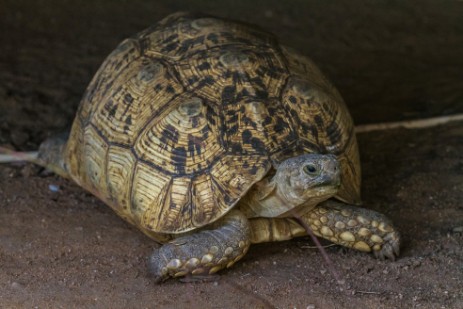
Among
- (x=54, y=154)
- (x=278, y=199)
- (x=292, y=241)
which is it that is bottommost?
(x=54, y=154)

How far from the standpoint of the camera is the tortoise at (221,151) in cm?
388

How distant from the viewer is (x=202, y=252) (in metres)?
3.80

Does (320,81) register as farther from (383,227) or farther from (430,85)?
(430,85)

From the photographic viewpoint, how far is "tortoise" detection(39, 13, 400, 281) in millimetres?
3875

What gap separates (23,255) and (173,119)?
1.05 meters

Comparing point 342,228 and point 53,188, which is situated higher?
point 342,228

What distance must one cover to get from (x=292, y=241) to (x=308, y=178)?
2.31 feet

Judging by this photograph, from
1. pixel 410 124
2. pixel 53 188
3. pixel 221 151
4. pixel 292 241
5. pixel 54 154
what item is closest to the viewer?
pixel 221 151

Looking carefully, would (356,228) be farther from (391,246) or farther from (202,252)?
(202,252)

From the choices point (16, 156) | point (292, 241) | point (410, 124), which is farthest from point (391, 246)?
point (16, 156)

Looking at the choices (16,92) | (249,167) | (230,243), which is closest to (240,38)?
(249,167)

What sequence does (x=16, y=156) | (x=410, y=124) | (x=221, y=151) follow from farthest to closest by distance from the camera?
(x=410, y=124) < (x=16, y=156) < (x=221, y=151)

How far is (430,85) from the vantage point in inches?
255

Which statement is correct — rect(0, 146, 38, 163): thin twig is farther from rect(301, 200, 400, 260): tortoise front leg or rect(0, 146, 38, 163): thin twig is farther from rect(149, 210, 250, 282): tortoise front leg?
rect(301, 200, 400, 260): tortoise front leg
